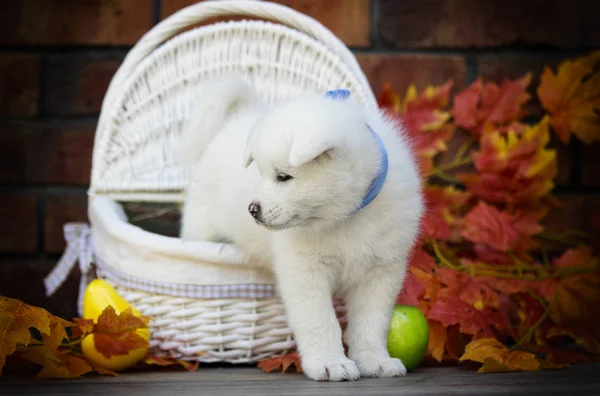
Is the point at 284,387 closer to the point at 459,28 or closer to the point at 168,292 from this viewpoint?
the point at 168,292

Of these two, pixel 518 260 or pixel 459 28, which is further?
pixel 459 28

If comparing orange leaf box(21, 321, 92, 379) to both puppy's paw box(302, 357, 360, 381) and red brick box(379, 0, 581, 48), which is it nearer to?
puppy's paw box(302, 357, 360, 381)

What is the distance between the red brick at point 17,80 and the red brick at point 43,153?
0.08 m

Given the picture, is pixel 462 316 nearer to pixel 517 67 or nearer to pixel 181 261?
pixel 181 261

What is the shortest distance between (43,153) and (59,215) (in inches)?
8.0

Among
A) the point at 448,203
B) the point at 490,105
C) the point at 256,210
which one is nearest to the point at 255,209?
the point at 256,210

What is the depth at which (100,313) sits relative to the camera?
1501 millimetres

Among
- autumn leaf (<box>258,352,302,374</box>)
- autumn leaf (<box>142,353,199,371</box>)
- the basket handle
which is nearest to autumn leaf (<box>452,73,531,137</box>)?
the basket handle

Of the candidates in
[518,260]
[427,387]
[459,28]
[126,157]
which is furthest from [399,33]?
[427,387]

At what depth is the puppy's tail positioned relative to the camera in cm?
173

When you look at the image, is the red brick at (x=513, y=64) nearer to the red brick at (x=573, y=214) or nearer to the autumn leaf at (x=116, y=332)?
the red brick at (x=573, y=214)

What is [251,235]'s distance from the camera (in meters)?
1.48

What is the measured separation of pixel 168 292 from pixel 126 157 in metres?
0.56

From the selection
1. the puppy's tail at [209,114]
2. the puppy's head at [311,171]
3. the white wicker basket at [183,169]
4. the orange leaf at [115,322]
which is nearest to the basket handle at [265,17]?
the white wicker basket at [183,169]
